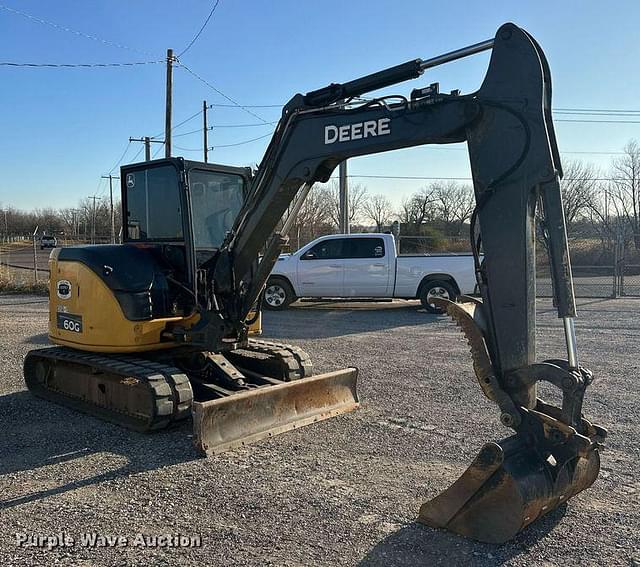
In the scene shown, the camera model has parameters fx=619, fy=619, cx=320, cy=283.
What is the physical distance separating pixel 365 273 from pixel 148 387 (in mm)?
10462

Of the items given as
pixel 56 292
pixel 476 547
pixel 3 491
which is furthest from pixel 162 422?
pixel 476 547

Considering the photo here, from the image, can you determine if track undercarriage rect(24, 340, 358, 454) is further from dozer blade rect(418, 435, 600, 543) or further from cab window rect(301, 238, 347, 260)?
cab window rect(301, 238, 347, 260)

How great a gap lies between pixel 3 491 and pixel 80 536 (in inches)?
Result: 43.0

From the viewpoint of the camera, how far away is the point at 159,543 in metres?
Result: 3.81

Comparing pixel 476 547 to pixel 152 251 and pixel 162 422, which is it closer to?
pixel 162 422

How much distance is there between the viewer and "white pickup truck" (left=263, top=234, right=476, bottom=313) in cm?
1530

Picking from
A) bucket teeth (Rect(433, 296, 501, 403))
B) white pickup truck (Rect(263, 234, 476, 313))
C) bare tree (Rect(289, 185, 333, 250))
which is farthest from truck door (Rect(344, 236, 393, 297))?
bare tree (Rect(289, 185, 333, 250))

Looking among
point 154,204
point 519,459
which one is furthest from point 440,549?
point 154,204

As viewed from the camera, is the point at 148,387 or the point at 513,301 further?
the point at 148,387

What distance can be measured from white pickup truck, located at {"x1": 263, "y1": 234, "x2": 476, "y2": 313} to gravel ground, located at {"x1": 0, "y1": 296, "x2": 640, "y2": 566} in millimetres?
7263

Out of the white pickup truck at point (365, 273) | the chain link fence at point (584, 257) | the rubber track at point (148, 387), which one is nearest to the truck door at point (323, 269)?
the white pickup truck at point (365, 273)

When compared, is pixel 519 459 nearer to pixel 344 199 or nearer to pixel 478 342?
pixel 478 342

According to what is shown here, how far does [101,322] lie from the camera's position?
20.7ft

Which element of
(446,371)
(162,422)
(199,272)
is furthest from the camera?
(446,371)
